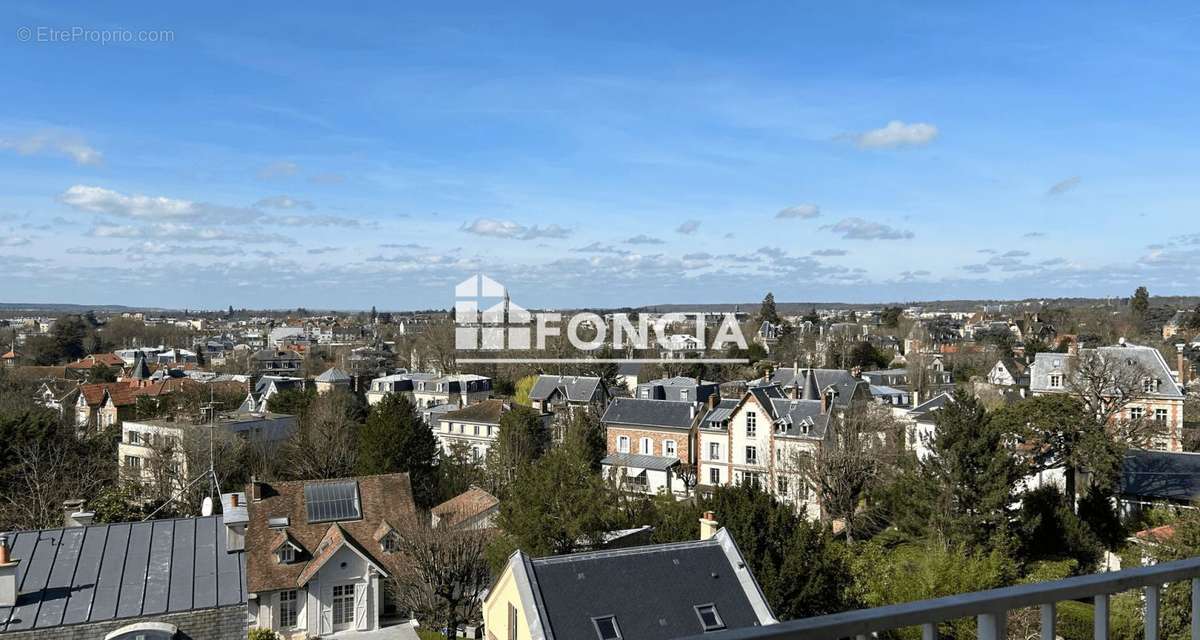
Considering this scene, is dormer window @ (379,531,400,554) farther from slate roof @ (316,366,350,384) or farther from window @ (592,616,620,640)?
slate roof @ (316,366,350,384)

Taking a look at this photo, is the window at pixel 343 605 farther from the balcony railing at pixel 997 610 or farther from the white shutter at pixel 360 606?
the balcony railing at pixel 997 610

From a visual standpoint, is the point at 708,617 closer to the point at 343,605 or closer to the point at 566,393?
the point at 343,605

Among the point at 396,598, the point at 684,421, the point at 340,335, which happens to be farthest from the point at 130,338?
the point at 396,598

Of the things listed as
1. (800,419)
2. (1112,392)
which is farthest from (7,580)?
(1112,392)

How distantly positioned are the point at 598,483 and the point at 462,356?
43.8 m

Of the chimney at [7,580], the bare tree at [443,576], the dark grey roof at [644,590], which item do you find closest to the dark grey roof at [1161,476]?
the dark grey roof at [644,590]

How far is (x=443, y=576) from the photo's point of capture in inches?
706

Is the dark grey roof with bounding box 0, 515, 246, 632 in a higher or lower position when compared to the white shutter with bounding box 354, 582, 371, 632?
higher

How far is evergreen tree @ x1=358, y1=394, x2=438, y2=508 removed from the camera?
29.2m

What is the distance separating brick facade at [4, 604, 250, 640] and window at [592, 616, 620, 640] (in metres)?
4.90

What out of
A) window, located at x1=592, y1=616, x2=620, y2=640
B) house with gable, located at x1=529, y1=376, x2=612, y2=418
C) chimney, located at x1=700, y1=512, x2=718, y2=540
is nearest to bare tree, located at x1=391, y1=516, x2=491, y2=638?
chimney, located at x1=700, y1=512, x2=718, y2=540

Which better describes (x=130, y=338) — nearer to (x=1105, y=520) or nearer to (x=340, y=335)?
(x=340, y=335)

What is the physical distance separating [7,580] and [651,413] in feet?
89.2

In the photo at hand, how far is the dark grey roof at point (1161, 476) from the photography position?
77.7 ft
